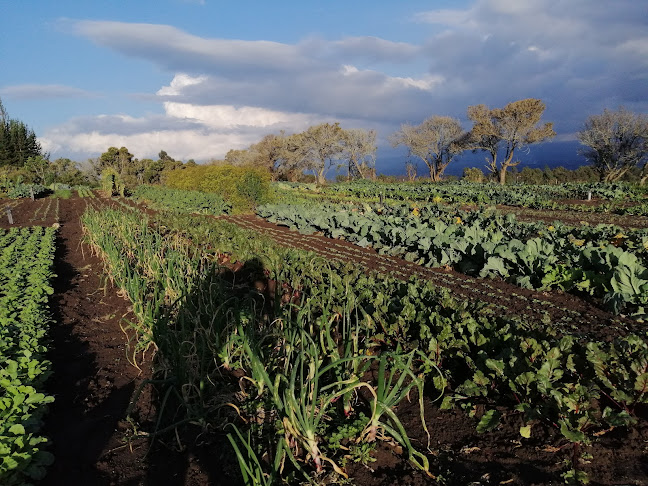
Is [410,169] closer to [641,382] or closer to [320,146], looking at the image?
[320,146]

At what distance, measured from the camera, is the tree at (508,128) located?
38812 millimetres

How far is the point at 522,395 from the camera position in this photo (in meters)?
2.84

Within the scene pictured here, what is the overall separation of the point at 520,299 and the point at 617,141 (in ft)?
130

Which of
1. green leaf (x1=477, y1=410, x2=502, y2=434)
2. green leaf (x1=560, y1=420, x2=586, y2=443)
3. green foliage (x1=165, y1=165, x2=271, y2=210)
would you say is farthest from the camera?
green foliage (x1=165, y1=165, x2=271, y2=210)

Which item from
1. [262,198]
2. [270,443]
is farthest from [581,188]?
[270,443]

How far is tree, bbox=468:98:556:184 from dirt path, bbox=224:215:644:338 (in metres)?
35.0

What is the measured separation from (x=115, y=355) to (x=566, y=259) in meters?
6.10

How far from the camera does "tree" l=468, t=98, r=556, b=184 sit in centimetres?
3881

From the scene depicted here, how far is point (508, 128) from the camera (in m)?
40.5

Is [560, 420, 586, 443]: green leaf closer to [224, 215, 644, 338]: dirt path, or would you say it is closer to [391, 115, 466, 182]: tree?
[224, 215, 644, 338]: dirt path

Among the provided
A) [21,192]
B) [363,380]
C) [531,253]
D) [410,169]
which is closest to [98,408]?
[363,380]

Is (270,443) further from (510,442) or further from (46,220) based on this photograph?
(46,220)

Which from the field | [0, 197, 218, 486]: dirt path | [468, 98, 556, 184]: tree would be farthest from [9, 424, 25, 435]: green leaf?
[468, 98, 556, 184]: tree

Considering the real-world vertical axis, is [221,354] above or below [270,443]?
above
